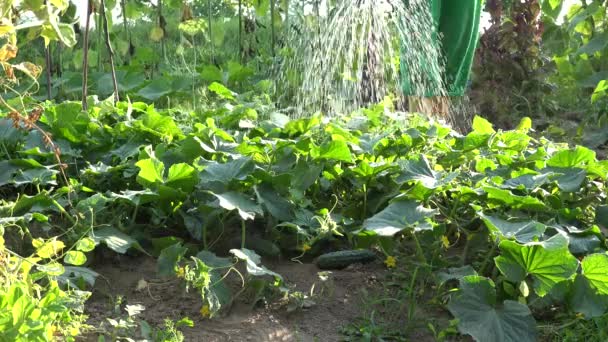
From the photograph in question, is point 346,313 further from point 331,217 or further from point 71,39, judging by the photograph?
point 71,39

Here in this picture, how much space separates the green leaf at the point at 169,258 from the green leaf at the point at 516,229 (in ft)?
2.58

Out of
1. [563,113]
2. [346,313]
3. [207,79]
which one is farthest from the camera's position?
[563,113]

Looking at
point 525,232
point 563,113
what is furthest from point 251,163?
point 563,113

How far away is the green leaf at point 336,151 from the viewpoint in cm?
270

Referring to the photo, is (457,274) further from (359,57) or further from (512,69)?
(512,69)

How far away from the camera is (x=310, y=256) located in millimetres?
2771

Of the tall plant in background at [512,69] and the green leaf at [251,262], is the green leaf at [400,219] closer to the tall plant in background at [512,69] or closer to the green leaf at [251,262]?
the green leaf at [251,262]

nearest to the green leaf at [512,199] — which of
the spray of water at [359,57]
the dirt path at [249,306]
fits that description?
the dirt path at [249,306]

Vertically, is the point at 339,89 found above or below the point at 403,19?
below

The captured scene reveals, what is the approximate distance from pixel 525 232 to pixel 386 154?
0.71m

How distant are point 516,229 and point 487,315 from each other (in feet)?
0.78

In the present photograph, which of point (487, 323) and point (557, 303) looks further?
point (557, 303)

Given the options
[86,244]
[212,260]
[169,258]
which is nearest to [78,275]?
[86,244]

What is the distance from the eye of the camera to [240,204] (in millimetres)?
2529
